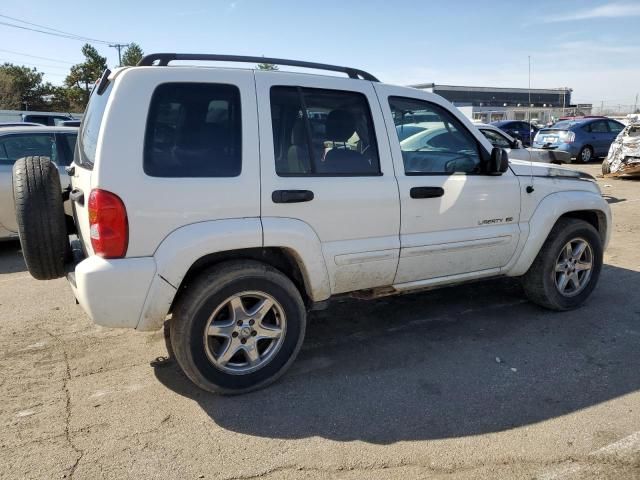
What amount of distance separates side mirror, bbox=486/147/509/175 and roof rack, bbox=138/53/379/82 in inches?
41.8

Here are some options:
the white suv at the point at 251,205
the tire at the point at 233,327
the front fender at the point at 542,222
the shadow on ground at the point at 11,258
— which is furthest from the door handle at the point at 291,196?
the shadow on ground at the point at 11,258

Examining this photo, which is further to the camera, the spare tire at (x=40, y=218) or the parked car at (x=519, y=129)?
the parked car at (x=519, y=129)

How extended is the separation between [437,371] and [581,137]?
1728 cm

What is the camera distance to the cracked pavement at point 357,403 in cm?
265

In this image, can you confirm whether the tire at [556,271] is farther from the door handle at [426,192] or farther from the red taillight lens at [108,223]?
the red taillight lens at [108,223]

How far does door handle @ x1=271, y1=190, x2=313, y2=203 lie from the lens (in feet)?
10.4

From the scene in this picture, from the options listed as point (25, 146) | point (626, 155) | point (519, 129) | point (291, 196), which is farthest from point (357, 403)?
point (519, 129)

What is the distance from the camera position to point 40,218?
10.3ft

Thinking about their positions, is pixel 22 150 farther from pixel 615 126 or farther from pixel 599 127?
pixel 615 126

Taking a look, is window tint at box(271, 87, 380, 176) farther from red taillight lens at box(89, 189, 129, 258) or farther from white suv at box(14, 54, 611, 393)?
red taillight lens at box(89, 189, 129, 258)

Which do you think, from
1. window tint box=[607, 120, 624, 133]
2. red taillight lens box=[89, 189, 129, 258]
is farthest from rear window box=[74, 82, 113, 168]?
window tint box=[607, 120, 624, 133]

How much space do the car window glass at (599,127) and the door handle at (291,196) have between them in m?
18.3

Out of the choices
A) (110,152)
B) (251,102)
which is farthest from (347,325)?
(110,152)

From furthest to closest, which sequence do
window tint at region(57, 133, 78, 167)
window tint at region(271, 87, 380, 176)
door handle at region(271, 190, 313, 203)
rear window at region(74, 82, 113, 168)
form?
window tint at region(57, 133, 78, 167) → window tint at region(271, 87, 380, 176) → door handle at region(271, 190, 313, 203) → rear window at region(74, 82, 113, 168)
